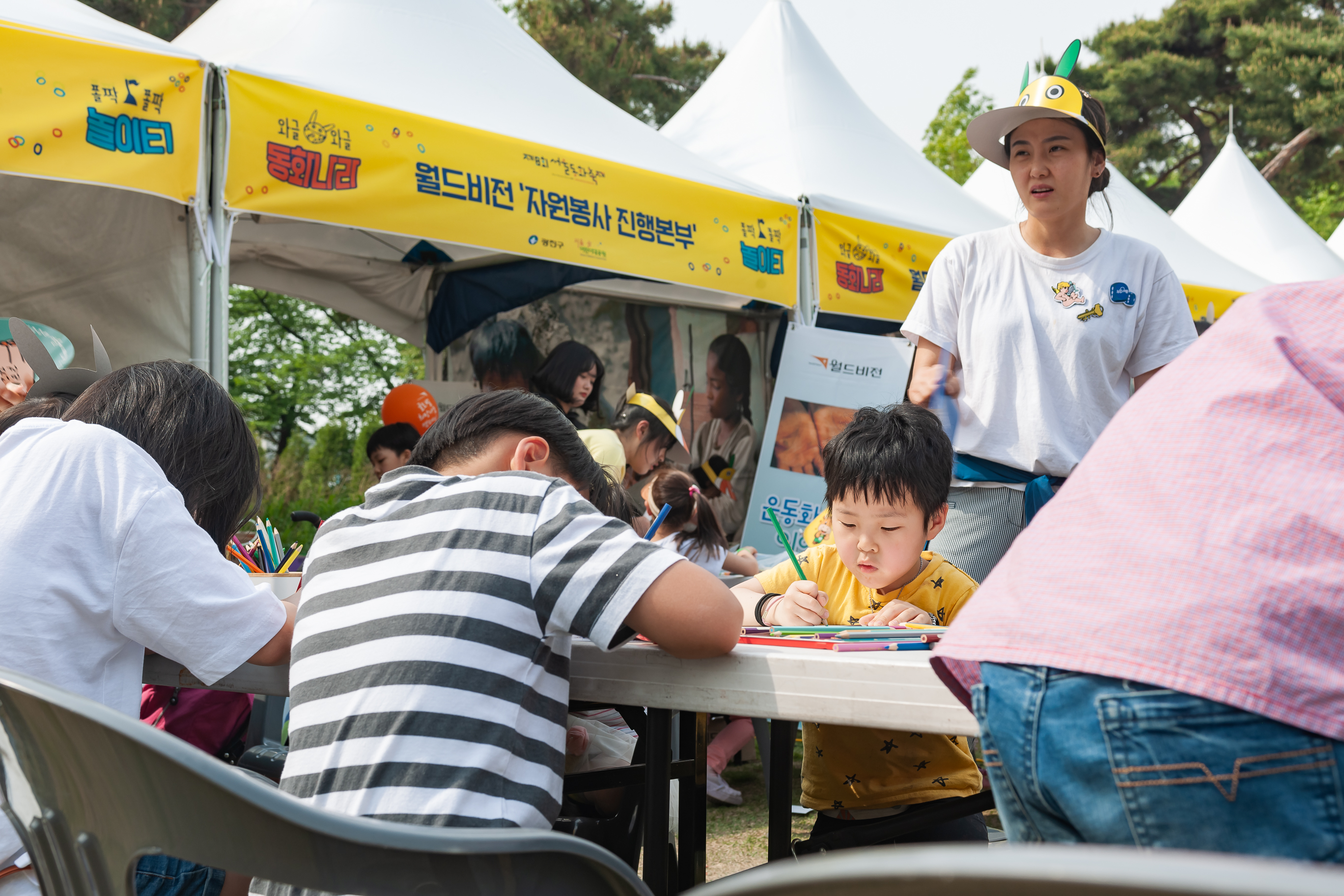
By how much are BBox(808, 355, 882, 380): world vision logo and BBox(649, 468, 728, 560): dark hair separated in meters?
1.33

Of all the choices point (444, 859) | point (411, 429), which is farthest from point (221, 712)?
point (411, 429)

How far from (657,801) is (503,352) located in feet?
17.3

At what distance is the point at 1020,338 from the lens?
2.27m

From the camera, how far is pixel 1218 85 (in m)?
18.4

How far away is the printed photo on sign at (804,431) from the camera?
4.89m

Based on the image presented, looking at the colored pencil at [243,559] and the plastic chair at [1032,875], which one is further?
the colored pencil at [243,559]

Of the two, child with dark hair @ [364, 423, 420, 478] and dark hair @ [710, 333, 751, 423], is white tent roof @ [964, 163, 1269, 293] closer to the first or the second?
dark hair @ [710, 333, 751, 423]

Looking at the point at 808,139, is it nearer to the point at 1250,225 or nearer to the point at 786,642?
the point at 786,642

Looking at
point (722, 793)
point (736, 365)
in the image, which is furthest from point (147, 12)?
point (722, 793)

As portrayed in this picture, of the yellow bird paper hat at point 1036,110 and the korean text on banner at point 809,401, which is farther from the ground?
the yellow bird paper hat at point 1036,110

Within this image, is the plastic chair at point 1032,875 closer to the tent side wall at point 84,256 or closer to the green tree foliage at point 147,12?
the tent side wall at point 84,256

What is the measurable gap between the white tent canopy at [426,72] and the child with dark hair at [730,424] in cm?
184

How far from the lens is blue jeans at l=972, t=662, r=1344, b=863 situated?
26.9 inches

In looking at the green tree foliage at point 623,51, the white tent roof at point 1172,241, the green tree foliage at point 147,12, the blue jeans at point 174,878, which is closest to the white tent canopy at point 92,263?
the blue jeans at point 174,878
